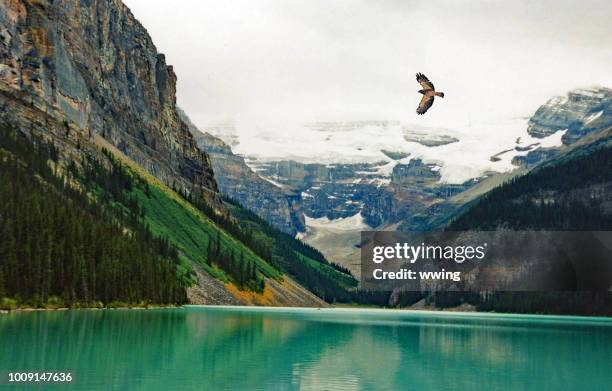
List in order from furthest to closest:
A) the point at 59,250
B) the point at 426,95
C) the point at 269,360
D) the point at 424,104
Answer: the point at 59,250
the point at 269,360
the point at 426,95
the point at 424,104

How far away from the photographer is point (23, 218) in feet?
414

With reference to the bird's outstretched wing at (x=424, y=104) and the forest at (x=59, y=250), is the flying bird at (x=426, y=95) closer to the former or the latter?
the bird's outstretched wing at (x=424, y=104)

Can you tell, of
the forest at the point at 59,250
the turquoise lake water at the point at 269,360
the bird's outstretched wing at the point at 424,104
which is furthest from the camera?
the forest at the point at 59,250

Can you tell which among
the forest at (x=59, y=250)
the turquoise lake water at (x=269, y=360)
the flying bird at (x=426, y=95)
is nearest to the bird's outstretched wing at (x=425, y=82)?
the flying bird at (x=426, y=95)

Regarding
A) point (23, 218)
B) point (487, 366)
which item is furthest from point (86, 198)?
point (487, 366)

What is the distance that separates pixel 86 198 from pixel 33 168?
1700 centimetres

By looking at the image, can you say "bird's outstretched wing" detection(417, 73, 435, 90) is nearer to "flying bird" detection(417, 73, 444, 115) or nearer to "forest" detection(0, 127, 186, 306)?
"flying bird" detection(417, 73, 444, 115)

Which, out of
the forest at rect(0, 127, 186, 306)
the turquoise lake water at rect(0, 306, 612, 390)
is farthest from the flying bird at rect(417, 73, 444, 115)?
the forest at rect(0, 127, 186, 306)

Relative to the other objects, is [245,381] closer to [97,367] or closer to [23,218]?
[97,367]

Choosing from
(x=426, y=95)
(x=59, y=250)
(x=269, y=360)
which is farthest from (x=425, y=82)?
(x=59, y=250)

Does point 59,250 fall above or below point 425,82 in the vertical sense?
below

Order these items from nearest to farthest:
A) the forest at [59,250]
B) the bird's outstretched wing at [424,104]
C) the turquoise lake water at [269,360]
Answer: the turquoise lake water at [269,360], the bird's outstretched wing at [424,104], the forest at [59,250]

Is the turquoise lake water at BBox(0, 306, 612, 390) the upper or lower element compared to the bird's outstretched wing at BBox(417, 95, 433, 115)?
lower

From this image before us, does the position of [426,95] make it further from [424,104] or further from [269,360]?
[269,360]
